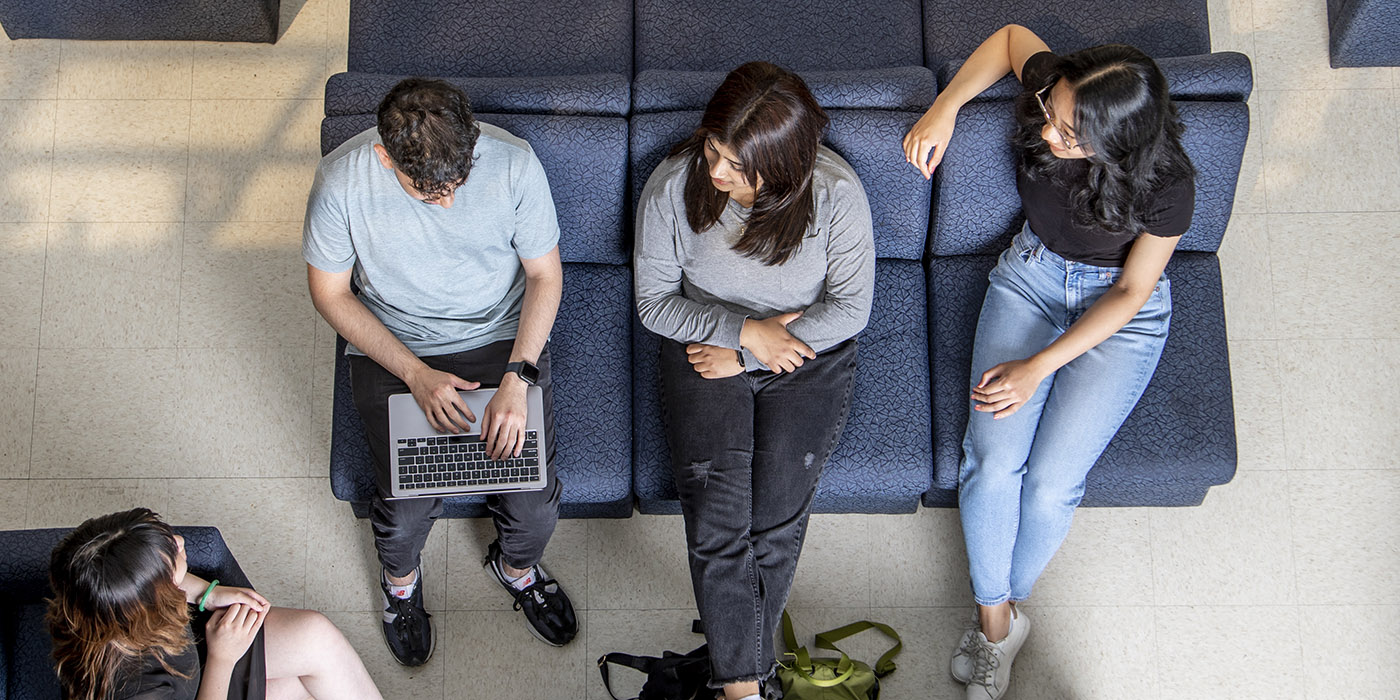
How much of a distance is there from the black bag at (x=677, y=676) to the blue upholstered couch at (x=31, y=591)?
34.9 inches

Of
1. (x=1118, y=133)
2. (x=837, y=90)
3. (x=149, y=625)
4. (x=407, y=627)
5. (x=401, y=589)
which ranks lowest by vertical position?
(x=407, y=627)

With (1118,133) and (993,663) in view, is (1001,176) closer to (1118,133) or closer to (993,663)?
(1118,133)

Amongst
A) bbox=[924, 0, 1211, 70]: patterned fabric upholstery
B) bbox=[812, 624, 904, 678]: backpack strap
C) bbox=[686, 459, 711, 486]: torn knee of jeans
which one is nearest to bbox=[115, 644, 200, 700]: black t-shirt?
bbox=[686, 459, 711, 486]: torn knee of jeans

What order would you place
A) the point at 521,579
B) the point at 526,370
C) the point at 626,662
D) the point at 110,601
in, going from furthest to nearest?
the point at 521,579, the point at 626,662, the point at 526,370, the point at 110,601

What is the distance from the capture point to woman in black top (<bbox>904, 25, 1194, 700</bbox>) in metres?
2.13

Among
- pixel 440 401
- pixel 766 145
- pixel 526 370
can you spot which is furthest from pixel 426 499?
pixel 766 145

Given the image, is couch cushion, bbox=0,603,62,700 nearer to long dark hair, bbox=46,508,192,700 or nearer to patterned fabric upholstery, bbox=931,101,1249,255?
long dark hair, bbox=46,508,192,700

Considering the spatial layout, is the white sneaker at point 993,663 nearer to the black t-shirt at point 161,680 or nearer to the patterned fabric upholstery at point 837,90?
the patterned fabric upholstery at point 837,90

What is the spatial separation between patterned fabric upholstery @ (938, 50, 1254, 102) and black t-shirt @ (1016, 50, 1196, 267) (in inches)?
4.9

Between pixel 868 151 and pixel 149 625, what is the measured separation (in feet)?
5.44

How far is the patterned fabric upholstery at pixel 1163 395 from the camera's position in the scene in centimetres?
237

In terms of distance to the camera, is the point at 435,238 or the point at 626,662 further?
the point at 626,662

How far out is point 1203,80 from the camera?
2.32 m

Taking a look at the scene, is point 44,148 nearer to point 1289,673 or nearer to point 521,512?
point 521,512
